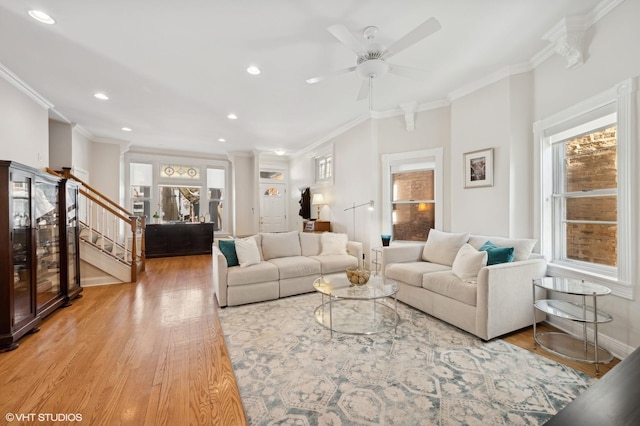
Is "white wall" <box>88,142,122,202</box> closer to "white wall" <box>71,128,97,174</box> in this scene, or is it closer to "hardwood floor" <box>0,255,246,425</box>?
"white wall" <box>71,128,97,174</box>

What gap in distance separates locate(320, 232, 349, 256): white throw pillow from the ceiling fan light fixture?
8.49ft

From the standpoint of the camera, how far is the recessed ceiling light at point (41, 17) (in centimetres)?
223

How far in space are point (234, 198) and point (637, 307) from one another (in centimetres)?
736

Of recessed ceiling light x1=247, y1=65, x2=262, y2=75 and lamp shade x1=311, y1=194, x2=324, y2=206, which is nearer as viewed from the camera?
recessed ceiling light x1=247, y1=65, x2=262, y2=75

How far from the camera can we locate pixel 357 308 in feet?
10.7

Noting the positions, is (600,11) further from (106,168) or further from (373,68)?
(106,168)

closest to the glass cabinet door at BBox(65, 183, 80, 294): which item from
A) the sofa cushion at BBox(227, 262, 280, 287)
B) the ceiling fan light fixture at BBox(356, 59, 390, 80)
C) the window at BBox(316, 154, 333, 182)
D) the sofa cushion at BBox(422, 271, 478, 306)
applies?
the sofa cushion at BBox(227, 262, 280, 287)

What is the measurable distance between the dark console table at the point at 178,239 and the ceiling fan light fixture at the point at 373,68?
6.05 metres

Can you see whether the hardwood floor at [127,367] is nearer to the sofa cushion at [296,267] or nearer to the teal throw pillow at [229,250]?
the teal throw pillow at [229,250]

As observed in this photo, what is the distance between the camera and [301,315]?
10.00ft

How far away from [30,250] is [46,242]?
0.51 meters

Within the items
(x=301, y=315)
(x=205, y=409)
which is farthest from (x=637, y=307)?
(x=205, y=409)

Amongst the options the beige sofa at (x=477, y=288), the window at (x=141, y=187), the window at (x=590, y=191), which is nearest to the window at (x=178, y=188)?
the window at (x=141, y=187)

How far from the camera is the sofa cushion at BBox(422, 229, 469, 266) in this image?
11.1ft
